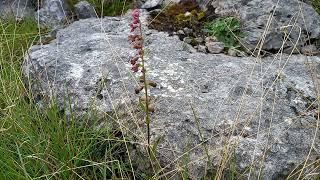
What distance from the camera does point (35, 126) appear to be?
2.59m

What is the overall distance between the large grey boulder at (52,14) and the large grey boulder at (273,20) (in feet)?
4.97

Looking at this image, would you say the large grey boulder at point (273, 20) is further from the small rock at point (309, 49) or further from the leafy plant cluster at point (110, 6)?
the leafy plant cluster at point (110, 6)

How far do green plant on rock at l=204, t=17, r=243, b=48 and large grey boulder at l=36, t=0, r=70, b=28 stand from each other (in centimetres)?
160

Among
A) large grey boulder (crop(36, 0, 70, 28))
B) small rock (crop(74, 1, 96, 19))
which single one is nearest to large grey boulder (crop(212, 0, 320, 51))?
small rock (crop(74, 1, 96, 19))

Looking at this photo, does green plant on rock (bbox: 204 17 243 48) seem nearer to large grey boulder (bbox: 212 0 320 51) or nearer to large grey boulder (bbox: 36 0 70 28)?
large grey boulder (bbox: 212 0 320 51)

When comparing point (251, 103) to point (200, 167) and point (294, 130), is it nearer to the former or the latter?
point (294, 130)

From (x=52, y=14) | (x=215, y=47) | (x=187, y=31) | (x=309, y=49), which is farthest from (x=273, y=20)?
(x=52, y=14)

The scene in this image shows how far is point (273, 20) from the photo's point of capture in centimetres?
328

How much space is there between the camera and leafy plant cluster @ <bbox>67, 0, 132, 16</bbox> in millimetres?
4395

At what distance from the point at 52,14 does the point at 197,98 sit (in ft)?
7.27

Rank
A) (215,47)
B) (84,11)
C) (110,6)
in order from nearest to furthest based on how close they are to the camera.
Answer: (215,47), (84,11), (110,6)

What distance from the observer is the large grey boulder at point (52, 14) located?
4.37 m

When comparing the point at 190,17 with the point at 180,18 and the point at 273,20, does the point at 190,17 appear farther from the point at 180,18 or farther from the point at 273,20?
the point at 273,20

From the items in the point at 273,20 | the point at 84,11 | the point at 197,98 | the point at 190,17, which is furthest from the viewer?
the point at 84,11
